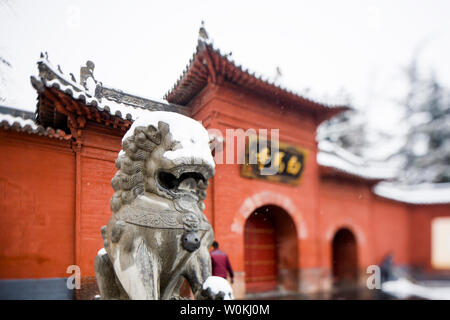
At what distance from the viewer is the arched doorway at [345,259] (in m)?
7.36

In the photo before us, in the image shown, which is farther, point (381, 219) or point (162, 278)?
point (381, 219)

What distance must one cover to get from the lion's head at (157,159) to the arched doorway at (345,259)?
643 centimetres

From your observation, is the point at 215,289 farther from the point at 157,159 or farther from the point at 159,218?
the point at 157,159

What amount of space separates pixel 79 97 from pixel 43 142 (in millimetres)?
823

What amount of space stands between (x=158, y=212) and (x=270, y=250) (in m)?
4.63

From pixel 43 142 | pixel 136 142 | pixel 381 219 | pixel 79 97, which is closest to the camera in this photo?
pixel 136 142

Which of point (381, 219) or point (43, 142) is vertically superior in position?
point (43, 142)

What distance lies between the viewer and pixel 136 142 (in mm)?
1830

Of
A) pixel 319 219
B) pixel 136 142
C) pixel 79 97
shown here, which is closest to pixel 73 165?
pixel 79 97

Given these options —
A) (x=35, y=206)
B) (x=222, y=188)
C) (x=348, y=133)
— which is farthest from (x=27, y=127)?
(x=348, y=133)

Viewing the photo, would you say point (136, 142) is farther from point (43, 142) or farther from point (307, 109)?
point (307, 109)

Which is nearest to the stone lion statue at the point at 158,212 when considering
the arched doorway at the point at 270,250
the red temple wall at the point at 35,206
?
the red temple wall at the point at 35,206
